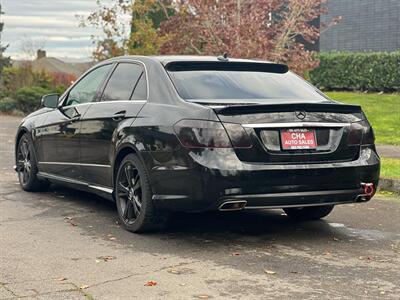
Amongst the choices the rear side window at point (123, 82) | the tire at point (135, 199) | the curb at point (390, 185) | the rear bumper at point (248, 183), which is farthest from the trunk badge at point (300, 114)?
the curb at point (390, 185)

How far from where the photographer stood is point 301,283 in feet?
16.2

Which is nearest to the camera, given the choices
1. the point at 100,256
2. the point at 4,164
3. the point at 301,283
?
the point at 301,283

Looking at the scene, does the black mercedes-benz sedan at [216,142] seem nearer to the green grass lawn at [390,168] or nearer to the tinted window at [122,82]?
the tinted window at [122,82]

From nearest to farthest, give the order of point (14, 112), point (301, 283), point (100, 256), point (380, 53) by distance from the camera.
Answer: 1. point (301, 283)
2. point (100, 256)
3. point (380, 53)
4. point (14, 112)

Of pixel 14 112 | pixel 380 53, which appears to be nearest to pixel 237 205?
pixel 380 53

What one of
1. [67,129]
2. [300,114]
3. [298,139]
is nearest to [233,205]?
[298,139]

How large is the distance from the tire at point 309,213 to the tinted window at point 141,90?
6.25 feet

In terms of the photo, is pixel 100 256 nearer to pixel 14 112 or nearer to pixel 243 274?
pixel 243 274

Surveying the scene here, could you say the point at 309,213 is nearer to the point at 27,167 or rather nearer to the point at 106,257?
the point at 106,257

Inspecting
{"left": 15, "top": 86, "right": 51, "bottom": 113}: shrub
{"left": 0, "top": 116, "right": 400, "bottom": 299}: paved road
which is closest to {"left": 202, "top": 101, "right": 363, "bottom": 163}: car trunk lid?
{"left": 0, "top": 116, "right": 400, "bottom": 299}: paved road

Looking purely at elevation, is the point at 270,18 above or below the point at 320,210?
above

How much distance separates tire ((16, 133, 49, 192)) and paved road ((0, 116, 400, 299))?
0.76 m

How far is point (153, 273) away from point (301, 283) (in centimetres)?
106

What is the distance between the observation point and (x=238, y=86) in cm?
660
